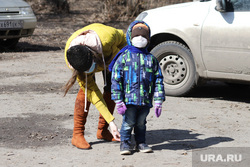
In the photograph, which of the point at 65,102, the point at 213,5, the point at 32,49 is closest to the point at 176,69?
the point at 213,5

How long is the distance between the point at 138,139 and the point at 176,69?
9.78ft

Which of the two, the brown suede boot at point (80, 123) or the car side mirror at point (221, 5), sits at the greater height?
the car side mirror at point (221, 5)

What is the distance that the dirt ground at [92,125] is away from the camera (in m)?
5.02

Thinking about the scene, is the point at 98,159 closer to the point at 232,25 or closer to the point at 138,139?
the point at 138,139

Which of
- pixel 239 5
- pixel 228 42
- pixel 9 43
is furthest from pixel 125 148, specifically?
pixel 9 43

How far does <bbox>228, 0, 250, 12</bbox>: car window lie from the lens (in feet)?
24.1

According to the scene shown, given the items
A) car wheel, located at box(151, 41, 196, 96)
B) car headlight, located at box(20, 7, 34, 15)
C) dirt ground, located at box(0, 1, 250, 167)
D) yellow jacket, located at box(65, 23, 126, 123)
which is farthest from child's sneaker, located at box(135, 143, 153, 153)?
car headlight, located at box(20, 7, 34, 15)

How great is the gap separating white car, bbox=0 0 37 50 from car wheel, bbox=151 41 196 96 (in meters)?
5.19

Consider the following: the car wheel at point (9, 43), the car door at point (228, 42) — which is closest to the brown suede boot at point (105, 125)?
the car door at point (228, 42)

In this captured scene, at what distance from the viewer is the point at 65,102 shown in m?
7.48

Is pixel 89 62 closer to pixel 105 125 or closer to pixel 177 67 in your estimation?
pixel 105 125

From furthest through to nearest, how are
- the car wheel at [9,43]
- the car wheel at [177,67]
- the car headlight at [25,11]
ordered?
1. the car wheel at [9,43]
2. the car headlight at [25,11]
3. the car wheel at [177,67]

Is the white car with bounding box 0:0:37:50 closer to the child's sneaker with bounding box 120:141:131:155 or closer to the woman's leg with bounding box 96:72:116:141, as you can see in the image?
the woman's leg with bounding box 96:72:116:141

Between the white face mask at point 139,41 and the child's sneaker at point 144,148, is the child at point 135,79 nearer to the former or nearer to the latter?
the white face mask at point 139,41
